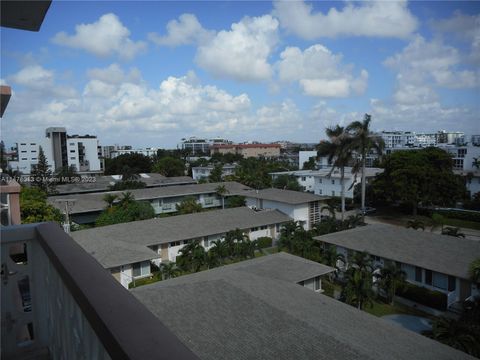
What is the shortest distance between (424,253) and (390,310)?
371cm

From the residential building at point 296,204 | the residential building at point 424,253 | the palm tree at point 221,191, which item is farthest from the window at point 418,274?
the palm tree at point 221,191

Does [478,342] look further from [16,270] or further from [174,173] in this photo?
[174,173]

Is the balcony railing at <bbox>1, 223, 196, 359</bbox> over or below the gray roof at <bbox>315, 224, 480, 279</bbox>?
over

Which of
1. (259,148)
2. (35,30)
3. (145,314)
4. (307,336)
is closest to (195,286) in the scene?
(307,336)

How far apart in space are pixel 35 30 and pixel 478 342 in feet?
43.9

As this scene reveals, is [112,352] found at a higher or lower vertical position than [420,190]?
higher

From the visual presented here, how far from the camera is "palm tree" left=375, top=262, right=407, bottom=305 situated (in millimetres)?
16952

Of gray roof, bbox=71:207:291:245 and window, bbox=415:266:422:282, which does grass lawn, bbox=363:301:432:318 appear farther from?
gray roof, bbox=71:207:291:245

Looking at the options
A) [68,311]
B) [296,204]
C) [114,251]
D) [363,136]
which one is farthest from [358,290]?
[363,136]

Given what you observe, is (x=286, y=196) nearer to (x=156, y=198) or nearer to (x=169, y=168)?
(x=156, y=198)

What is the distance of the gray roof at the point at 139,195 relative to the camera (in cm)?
3260

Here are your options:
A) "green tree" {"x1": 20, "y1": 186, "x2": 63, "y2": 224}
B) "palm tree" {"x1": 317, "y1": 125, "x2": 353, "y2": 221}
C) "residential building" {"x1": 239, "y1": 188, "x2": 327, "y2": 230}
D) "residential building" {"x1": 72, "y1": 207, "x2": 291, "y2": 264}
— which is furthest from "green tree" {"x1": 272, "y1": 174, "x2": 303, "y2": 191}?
"green tree" {"x1": 20, "y1": 186, "x2": 63, "y2": 224}

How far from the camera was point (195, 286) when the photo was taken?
1312 cm

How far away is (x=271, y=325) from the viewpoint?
10047mm
